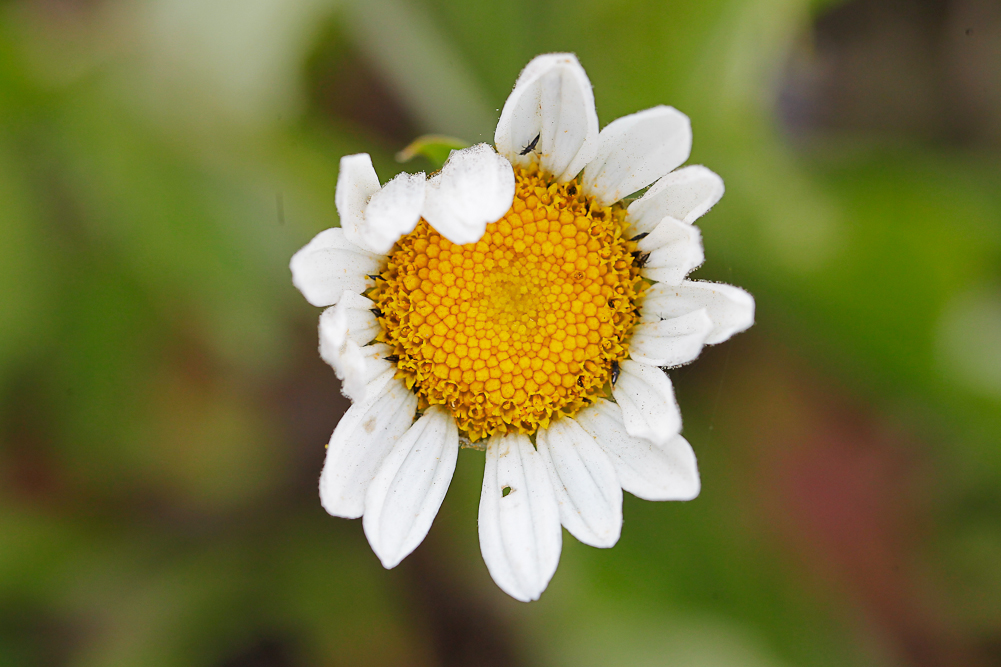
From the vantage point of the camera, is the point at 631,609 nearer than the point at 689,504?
Yes

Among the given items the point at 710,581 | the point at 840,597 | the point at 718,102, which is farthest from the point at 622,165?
the point at 840,597

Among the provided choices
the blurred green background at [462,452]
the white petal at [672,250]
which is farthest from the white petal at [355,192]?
the blurred green background at [462,452]

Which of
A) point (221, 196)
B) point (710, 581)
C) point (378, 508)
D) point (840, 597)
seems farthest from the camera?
point (840, 597)

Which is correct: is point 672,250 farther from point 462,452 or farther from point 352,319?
point 462,452

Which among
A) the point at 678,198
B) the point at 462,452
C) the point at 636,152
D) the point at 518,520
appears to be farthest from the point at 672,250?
the point at 462,452

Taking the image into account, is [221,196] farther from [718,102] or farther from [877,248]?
[877,248]
